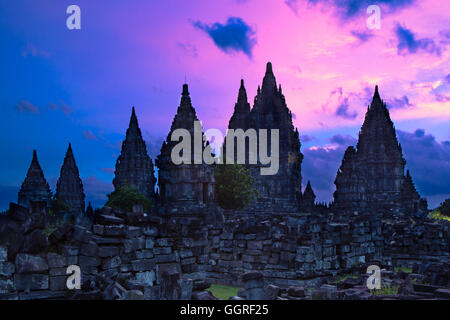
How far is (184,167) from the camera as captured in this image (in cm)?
3706

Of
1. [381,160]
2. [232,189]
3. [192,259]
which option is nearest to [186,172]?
[232,189]

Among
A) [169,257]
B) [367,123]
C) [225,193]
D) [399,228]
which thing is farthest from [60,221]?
[367,123]

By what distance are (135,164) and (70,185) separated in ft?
44.4

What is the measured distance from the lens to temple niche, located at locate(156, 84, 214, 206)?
37156 millimetres

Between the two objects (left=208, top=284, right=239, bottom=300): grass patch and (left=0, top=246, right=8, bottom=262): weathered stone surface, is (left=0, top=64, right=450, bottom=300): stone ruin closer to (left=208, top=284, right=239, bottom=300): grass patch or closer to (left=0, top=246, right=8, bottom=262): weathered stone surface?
(left=0, top=246, right=8, bottom=262): weathered stone surface

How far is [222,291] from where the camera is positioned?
38.7 feet

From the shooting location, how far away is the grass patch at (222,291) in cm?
1113

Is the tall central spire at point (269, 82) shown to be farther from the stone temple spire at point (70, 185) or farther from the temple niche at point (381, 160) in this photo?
the stone temple spire at point (70, 185)

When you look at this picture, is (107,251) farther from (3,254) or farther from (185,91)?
(185,91)

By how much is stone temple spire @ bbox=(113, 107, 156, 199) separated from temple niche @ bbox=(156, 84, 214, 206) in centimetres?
1563

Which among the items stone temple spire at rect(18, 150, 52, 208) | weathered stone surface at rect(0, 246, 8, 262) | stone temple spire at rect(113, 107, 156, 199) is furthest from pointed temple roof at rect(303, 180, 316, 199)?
weathered stone surface at rect(0, 246, 8, 262)

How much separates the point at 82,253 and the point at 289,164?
61.3 meters

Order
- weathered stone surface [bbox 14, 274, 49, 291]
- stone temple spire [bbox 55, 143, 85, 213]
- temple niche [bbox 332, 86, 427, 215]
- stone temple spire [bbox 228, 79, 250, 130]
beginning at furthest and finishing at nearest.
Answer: stone temple spire [bbox 228, 79, 250, 130] < stone temple spire [bbox 55, 143, 85, 213] < temple niche [bbox 332, 86, 427, 215] < weathered stone surface [bbox 14, 274, 49, 291]
